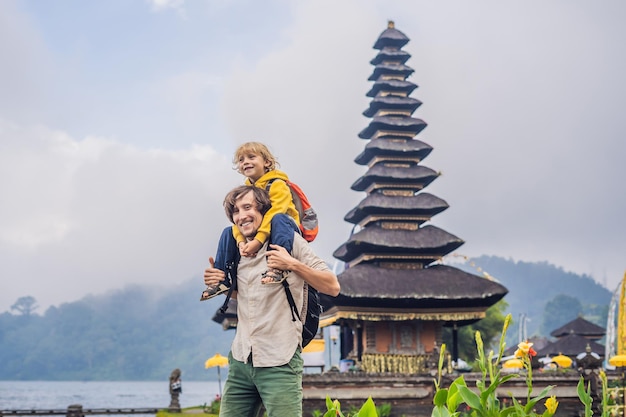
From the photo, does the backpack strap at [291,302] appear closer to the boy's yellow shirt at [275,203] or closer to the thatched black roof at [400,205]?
the boy's yellow shirt at [275,203]

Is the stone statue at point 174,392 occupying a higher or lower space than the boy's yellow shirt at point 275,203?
lower

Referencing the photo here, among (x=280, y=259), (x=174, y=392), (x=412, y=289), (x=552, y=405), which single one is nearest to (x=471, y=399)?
(x=552, y=405)

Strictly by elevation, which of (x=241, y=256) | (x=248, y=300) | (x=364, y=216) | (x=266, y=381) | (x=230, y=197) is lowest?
(x=266, y=381)

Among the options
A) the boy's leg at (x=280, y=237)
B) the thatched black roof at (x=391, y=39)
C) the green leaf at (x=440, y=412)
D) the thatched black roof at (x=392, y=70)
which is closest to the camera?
the green leaf at (x=440, y=412)

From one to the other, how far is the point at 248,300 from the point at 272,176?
2.51 feet

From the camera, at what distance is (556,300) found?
17088cm

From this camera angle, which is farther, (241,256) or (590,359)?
(590,359)

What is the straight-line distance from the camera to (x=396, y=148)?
2880 centimetres

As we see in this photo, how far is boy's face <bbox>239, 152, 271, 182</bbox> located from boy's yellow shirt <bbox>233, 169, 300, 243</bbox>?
0.05m

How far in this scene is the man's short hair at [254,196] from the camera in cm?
422

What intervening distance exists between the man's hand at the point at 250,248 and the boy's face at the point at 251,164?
1.50ft

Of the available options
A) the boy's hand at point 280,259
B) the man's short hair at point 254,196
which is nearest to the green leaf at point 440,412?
the boy's hand at point 280,259

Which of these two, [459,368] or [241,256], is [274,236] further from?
[459,368]

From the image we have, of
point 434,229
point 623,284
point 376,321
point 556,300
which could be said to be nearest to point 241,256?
point 376,321
